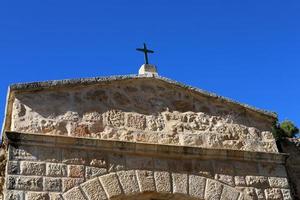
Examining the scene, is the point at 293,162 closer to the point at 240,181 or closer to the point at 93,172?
the point at 240,181

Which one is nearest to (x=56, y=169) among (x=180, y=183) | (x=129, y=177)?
(x=129, y=177)

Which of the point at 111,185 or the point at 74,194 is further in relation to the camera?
the point at 111,185

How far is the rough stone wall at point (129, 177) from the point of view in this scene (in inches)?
209

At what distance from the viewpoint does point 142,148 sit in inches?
233

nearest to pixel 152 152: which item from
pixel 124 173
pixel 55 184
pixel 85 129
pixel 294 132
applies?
pixel 124 173

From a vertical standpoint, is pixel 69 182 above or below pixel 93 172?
below

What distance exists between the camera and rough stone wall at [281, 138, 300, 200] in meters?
7.00

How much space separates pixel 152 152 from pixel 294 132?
841cm

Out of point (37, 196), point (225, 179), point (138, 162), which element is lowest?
point (37, 196)

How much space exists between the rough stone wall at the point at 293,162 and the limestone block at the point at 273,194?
729 mm

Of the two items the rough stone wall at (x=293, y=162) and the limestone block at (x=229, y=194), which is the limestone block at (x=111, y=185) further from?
the rough stone wall at (x=293, y=162)

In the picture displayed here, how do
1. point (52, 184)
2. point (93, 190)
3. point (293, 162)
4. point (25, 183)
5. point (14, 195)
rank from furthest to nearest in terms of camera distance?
point (293, 162)
point (93, 190)
point (52, 184)
point (25, 183)
point (14, 195)

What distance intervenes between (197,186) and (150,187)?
0.63 metres

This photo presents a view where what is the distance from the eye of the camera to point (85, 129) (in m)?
5.87
